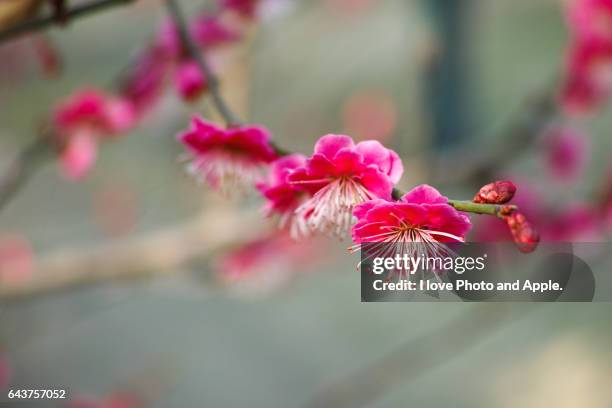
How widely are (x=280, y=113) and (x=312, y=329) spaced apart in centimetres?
100

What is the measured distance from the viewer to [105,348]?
2.20 m

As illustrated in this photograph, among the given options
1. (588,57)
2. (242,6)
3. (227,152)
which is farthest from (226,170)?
(588,57)

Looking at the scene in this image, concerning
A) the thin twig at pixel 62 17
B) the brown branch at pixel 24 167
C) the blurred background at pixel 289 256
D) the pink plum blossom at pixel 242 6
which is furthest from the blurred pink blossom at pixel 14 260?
the thin twig at pixel 62 17

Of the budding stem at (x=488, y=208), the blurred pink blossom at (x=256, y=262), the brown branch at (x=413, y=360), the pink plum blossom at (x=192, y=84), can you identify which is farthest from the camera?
the brown branch at (x=413, y=360)

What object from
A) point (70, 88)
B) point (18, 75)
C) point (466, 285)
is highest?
point (70, 88)

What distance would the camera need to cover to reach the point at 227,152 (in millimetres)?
546

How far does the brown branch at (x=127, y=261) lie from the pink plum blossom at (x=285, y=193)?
709mm

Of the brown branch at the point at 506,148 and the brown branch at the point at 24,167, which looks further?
the brown branch at the point at 506,148

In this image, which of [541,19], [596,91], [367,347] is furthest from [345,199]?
[541,19]

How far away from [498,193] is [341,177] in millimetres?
115

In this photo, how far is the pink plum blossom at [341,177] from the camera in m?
0.44

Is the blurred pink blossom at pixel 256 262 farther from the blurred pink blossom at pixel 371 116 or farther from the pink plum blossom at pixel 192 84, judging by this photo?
the blurred pink blossom at pixel 371 116

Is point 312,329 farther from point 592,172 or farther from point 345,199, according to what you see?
point 345,199

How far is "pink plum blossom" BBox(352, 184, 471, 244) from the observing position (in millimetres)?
400
